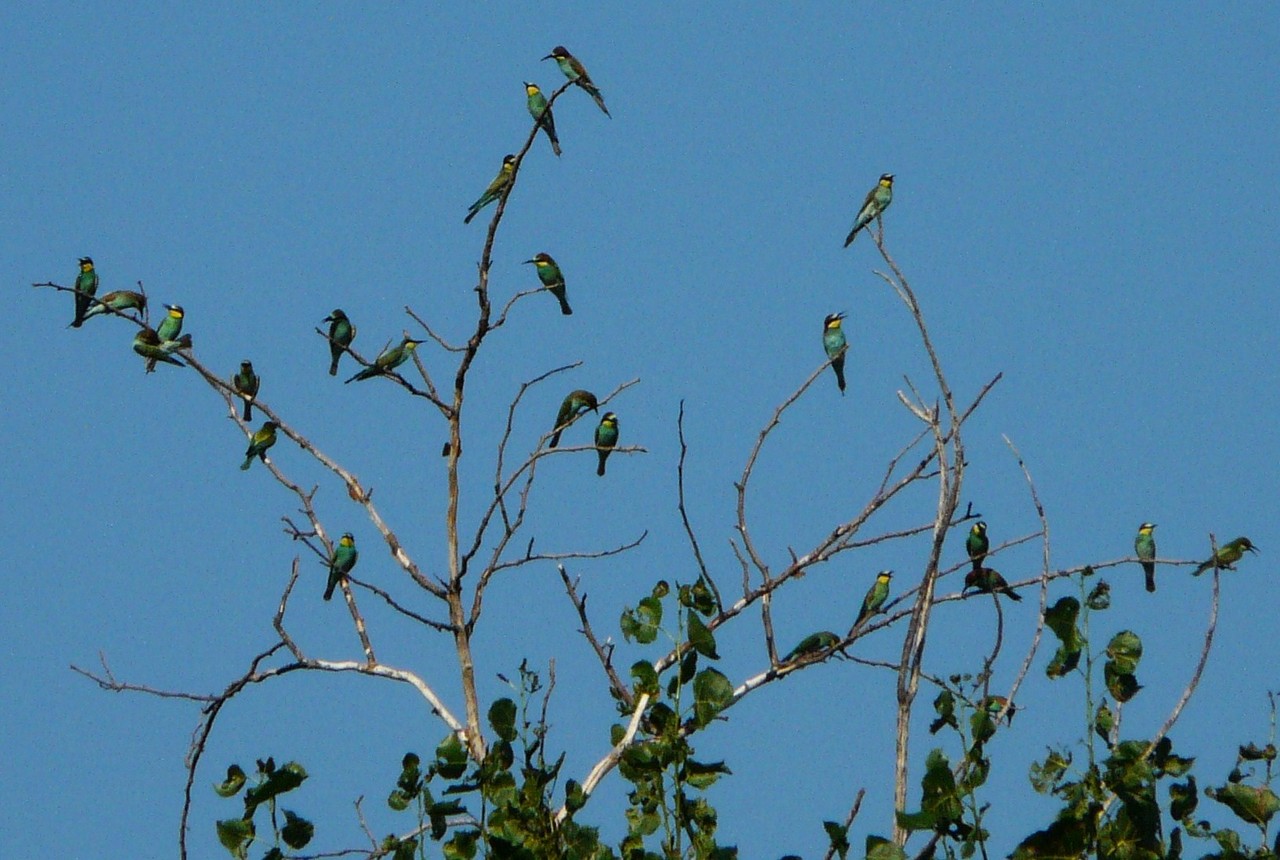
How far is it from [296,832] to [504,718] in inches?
35.8

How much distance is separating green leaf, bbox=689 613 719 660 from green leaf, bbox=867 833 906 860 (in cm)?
57

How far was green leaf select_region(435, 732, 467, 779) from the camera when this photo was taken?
4480 mm

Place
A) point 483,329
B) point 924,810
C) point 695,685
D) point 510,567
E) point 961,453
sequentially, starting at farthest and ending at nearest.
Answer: point 483,329 → point 510,567 → point 961,453 → point 695,685 → point 924,810

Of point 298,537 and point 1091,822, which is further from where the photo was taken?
point 298,537

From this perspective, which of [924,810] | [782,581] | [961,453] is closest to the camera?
[924,810]

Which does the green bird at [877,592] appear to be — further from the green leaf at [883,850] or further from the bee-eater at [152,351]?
the green leaf at [883,850]

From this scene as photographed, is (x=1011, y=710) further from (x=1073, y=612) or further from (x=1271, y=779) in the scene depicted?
(x=1271, y=779)

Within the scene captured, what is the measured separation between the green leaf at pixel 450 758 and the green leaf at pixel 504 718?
5.3 inches

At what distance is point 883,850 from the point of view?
396cm

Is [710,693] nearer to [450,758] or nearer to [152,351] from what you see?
[450,758]

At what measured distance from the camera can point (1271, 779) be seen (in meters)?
4.33

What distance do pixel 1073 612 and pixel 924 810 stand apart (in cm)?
75

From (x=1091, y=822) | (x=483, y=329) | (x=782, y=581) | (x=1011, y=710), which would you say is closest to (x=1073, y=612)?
(x=1011, y=710)

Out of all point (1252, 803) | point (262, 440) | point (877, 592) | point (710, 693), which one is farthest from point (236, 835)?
point (877, 592)
